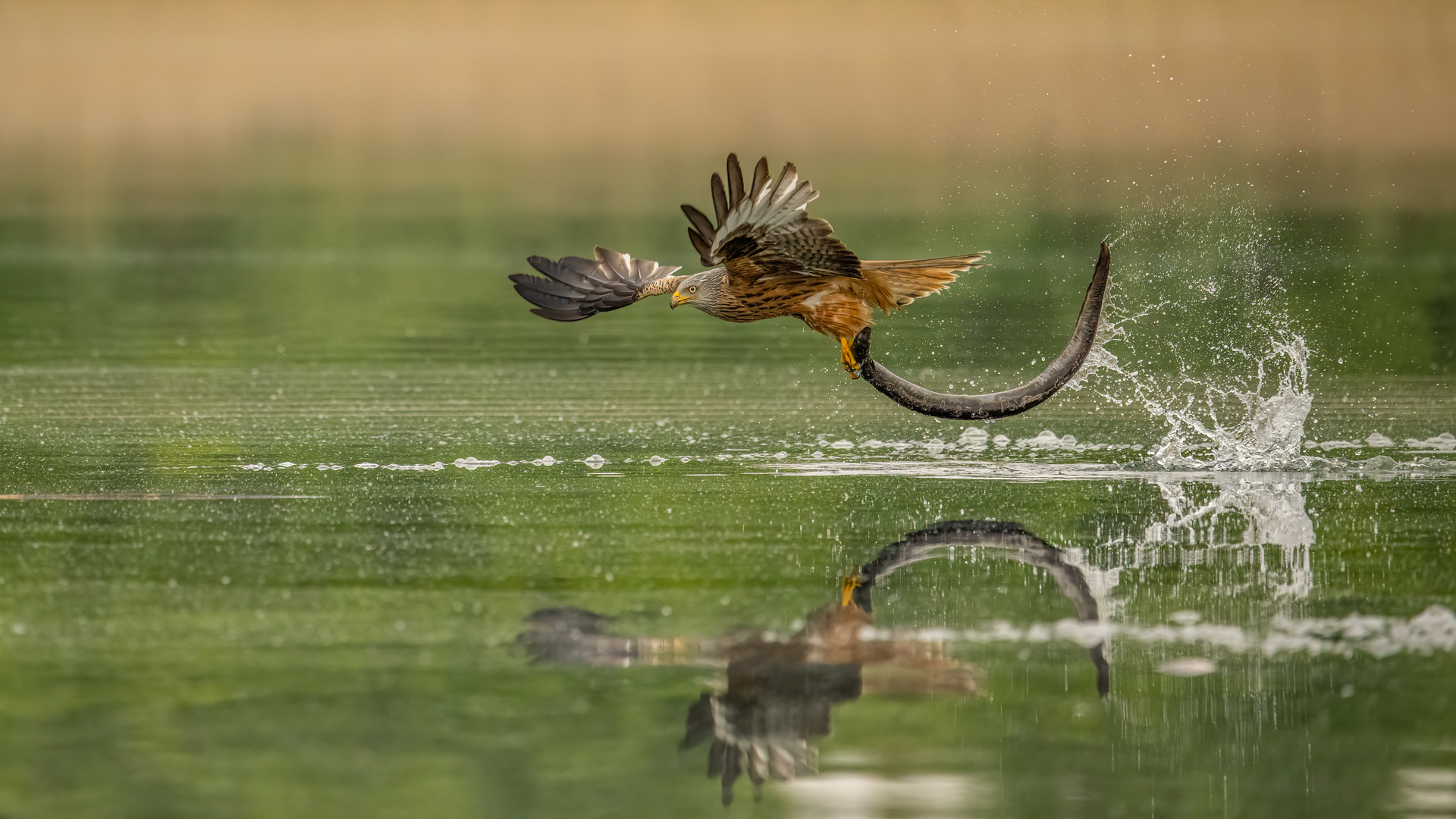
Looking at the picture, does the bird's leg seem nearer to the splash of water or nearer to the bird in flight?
the bird in flight

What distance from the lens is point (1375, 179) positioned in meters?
37.7

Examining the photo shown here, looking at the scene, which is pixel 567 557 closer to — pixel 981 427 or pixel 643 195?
pixel 981 427

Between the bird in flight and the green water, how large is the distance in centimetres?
88

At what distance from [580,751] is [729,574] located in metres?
2.17

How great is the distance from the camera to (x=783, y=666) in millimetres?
5754

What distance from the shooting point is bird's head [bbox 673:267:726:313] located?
31.4 feet

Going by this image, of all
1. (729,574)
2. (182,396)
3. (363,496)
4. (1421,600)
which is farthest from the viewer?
(182,396)

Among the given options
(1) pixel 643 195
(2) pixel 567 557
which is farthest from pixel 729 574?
(1) pixel 643 195

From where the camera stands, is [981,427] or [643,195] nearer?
[981,427]

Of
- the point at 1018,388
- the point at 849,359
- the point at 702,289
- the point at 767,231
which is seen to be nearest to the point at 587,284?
the point at 702,289

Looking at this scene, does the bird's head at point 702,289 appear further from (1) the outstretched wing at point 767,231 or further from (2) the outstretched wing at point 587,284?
(1) the outstretched wing at point 767,231

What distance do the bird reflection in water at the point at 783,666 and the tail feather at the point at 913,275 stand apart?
2.58 metres

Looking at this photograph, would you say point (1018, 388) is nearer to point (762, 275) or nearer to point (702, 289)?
point (762, 275)

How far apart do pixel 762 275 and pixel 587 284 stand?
49.6 inches
